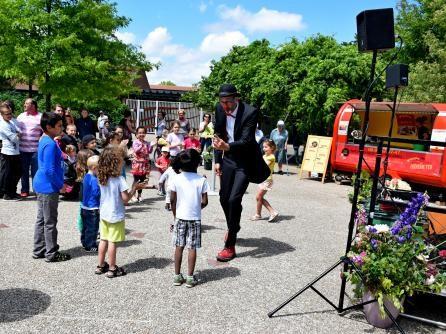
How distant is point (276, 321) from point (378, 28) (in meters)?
2.76

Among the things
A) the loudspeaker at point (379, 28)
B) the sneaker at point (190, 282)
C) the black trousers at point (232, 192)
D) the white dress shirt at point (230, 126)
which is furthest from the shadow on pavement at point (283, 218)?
the loudspeaker at point (379, 28)

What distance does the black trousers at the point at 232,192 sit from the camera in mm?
5301

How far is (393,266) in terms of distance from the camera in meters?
3.57

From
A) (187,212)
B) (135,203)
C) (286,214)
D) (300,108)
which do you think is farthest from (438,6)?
(187,212)

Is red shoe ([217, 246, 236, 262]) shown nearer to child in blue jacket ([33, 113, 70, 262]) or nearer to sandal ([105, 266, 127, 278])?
sandal ([105, 266, 127, 278])

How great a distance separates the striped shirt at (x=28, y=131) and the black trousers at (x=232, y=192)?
4.59 metres

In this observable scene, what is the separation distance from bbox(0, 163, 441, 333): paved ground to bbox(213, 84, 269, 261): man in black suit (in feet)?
1.63

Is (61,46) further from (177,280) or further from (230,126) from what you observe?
(177,280)

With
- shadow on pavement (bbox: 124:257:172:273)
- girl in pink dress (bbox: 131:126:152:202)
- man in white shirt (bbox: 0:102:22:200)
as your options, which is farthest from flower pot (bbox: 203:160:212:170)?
shadow on pavement (bbox: 124:257:172:273)

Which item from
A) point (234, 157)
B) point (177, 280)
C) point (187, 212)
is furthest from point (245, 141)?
point (177, 280)

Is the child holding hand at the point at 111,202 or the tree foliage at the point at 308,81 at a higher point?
the tree foliage at the point at 308,81

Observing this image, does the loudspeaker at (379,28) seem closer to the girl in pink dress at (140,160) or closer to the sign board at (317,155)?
the girl in pink dress at (140,160)

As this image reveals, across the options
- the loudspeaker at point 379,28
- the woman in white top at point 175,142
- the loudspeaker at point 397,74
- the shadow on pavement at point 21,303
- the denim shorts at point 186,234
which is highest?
the loudspeaker at point 379,28

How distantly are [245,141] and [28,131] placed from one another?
16.2ft
